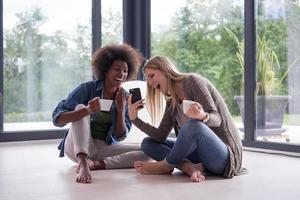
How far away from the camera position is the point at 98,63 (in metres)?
2.63

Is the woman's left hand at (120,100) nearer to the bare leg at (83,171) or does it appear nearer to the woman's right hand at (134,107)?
the woman's right hand at (134,107)

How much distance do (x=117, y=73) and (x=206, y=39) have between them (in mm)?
1752

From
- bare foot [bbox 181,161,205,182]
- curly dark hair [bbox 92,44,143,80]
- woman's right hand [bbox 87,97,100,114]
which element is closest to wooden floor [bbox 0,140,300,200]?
bare foot [bbox 181,161,205,182]

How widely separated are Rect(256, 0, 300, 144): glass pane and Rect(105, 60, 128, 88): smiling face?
4.78ft

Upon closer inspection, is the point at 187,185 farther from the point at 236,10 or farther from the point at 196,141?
the point at 236,10

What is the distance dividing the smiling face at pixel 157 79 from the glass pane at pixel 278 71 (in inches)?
58.6

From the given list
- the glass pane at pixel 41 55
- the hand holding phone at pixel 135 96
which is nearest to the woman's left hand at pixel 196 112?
the hand holding phone at pixel 135 96

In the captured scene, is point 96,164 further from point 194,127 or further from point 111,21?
point 111,21

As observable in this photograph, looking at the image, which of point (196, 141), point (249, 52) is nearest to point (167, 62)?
point (196, 141)

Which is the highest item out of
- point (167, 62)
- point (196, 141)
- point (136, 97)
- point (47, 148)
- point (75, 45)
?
point (75, 45)

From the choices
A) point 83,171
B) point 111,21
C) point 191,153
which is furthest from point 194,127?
point 111,21

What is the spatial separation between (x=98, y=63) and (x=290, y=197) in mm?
1383

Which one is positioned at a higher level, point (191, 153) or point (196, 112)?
point (196, 112)

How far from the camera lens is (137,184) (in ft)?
7.06
